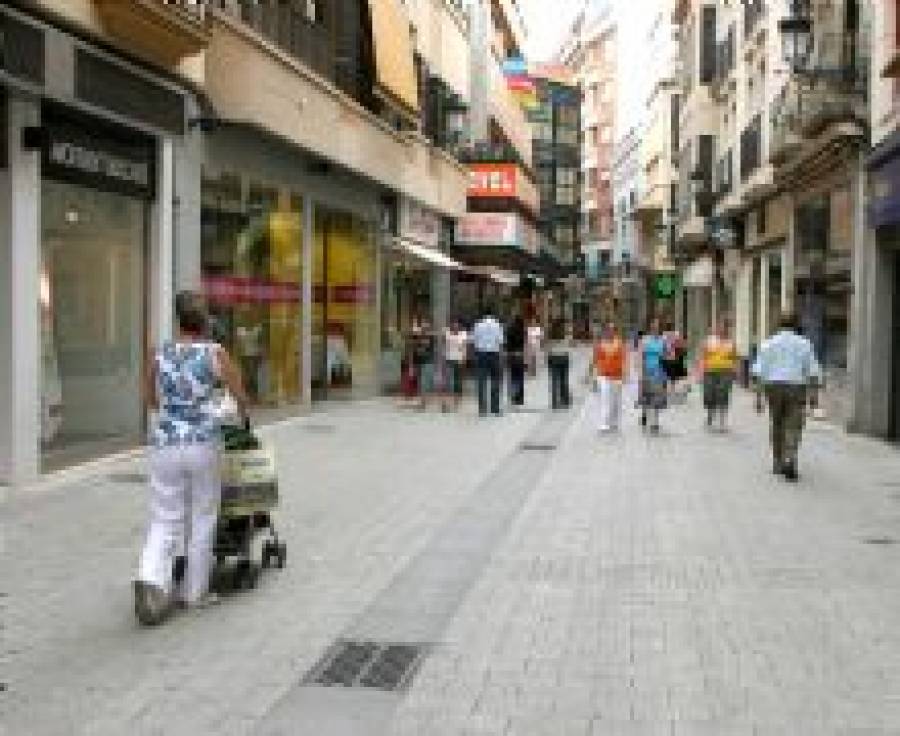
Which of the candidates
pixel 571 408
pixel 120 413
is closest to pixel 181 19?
pixel 120 413

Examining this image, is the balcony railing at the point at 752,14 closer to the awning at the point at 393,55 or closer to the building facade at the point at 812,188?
the building facade at the point at 812,188

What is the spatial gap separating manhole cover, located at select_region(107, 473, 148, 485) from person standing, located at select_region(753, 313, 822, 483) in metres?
6.33

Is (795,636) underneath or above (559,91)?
underneath

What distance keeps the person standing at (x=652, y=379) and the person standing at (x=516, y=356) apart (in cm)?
484

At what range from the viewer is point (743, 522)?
12914 millimetres

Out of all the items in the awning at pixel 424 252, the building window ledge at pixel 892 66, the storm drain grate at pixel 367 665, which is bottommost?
the storm drain grate at pixel 367 665

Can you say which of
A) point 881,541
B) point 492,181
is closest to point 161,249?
point 881,541

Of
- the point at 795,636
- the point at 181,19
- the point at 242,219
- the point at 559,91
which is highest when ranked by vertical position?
the point at 559,91

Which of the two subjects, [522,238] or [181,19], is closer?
[181,19]

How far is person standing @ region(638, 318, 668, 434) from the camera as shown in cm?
2316

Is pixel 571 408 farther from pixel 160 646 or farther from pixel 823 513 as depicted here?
pixel 160 646

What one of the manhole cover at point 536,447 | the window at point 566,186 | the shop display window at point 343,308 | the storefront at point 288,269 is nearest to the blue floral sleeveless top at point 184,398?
the storefront at point 288,269

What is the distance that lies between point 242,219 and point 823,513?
9.92 m

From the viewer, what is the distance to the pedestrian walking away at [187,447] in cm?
862
